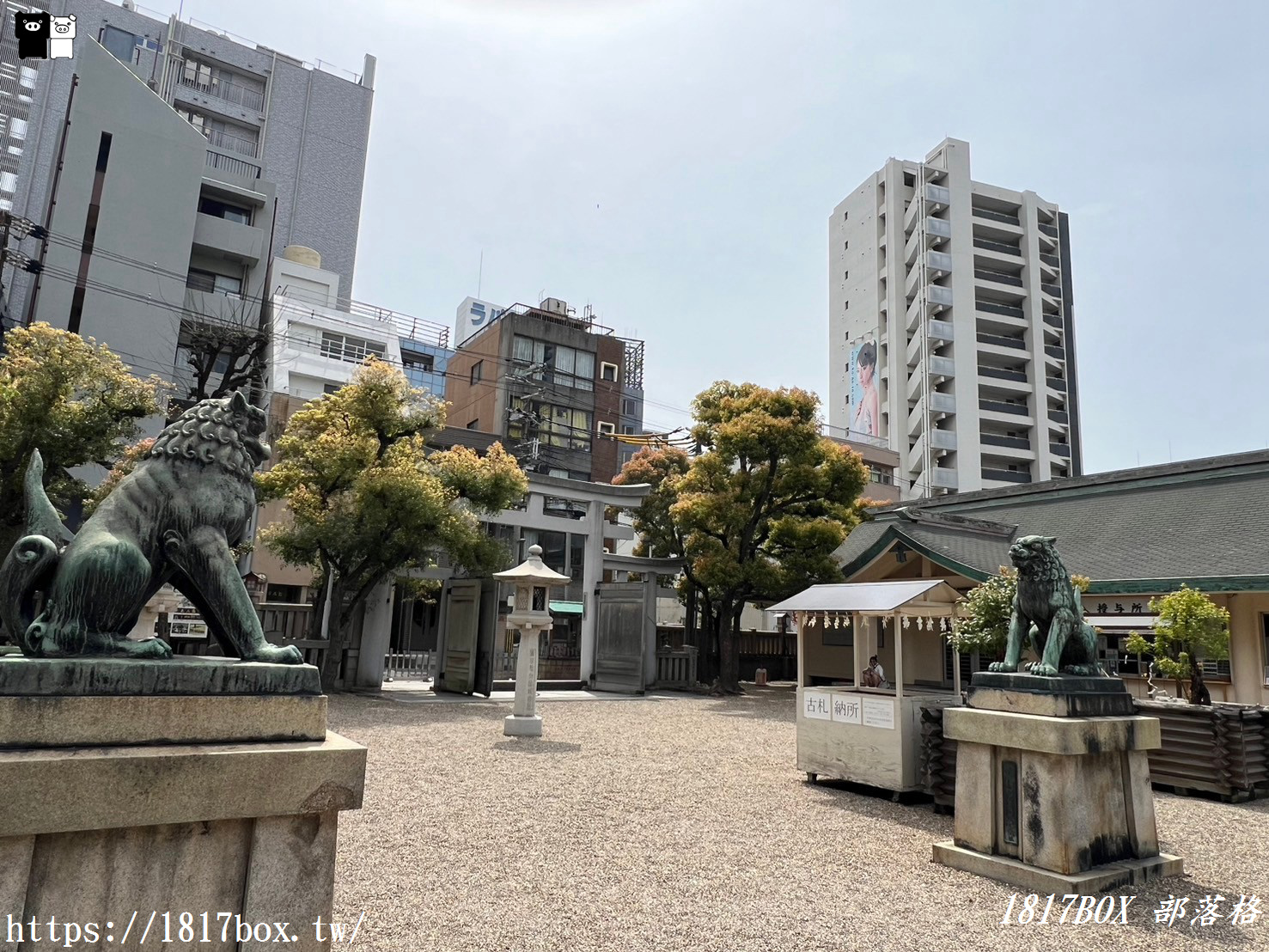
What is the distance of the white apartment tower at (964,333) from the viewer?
4891cm

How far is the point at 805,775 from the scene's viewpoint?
989 cm

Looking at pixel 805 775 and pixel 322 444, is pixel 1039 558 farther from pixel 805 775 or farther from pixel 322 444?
pixel 322 444

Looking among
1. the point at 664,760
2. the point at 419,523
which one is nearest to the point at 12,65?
the point at 419,523

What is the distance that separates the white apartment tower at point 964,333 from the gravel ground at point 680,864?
41.8 metres

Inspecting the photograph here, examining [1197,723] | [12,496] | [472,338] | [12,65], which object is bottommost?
[1197,723]

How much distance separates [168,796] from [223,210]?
1469 inches

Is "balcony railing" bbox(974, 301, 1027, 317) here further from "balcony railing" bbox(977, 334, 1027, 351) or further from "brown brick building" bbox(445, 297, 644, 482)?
"brown brick building" bbox(445, 297, 644, 482)

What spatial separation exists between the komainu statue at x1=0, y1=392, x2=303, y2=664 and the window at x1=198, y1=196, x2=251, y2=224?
35.3 m

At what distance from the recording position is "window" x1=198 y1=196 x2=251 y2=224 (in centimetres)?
3372

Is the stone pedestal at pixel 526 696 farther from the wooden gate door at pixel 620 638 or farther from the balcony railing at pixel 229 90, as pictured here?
the balcony railing at pixel 229 90

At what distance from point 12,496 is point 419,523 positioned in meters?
7.08

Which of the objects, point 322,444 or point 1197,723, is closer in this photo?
point 1197,723

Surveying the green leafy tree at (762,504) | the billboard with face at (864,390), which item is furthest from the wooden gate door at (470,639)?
the billboard with face at (864,390)

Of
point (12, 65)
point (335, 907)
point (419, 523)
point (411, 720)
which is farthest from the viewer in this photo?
point (12, 65)
